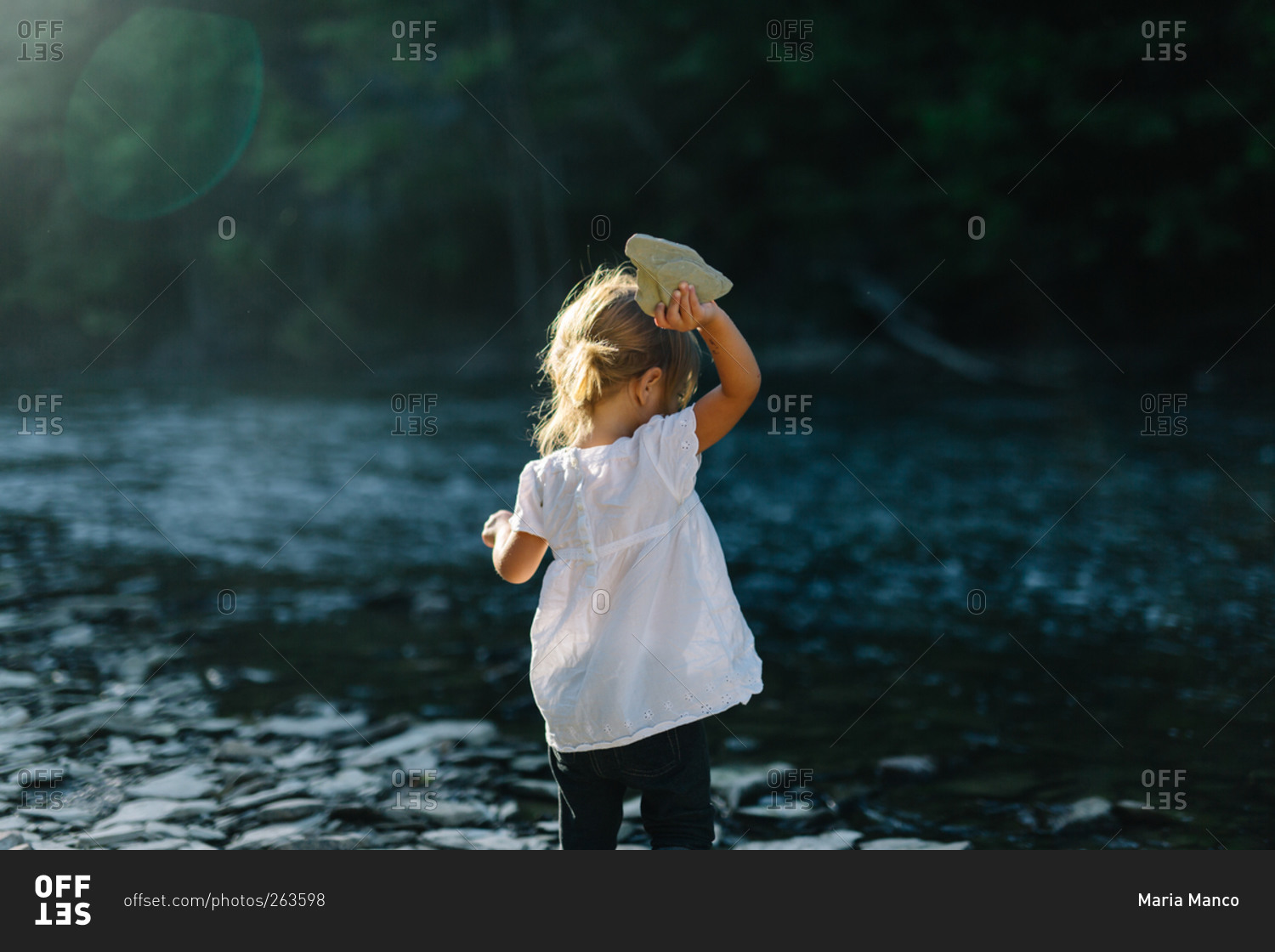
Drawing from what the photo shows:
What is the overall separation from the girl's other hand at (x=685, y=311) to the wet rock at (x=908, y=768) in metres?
1.59

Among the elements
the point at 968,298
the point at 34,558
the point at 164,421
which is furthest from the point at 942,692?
the point at 968,298

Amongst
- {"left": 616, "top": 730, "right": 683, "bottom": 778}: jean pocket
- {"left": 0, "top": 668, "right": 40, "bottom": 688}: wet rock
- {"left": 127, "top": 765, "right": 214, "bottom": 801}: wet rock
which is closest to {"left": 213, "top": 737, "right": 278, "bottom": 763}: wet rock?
{"left": 127, "top": 765, "right": 214, "bottom": 801}: wet rock

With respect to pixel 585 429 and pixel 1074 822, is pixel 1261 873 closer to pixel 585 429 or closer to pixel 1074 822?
pixel 1074 822

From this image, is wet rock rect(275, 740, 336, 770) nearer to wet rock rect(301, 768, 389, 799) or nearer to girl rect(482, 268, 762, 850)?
wet rock rect(301, 768, 389, 799)

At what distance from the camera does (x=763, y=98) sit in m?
19.2

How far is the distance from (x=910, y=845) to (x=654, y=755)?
892 mm

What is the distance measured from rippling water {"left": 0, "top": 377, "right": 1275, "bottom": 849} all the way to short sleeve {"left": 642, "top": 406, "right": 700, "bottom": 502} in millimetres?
1236

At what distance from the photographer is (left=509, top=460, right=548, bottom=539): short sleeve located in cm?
186

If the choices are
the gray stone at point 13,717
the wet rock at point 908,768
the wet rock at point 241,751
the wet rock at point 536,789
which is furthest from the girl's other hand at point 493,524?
the gray stone at point 13,717

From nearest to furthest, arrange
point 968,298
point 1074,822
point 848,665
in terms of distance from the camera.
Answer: point 1074,822
point 848,665
point 968,298

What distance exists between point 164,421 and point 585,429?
1163cm

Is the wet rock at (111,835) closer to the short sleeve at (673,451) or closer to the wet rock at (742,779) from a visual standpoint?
the wet rock at (742,779)

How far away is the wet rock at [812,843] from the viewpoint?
2.41m

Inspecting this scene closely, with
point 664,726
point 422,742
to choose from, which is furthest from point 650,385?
point 422,742
